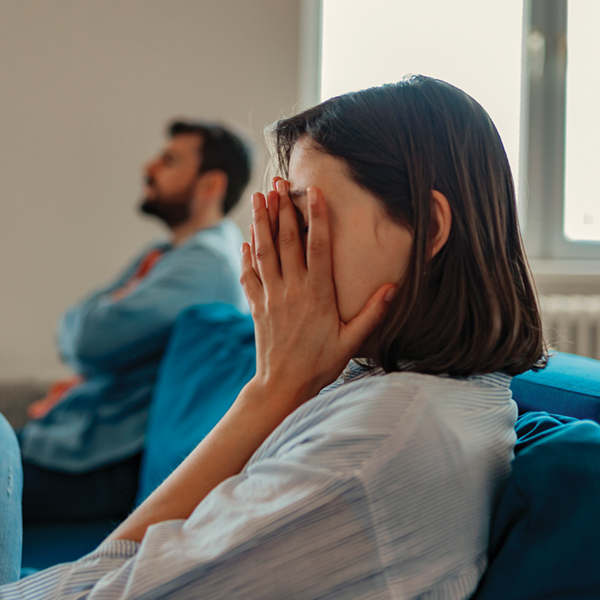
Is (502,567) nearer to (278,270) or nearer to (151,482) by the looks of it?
(278,270)

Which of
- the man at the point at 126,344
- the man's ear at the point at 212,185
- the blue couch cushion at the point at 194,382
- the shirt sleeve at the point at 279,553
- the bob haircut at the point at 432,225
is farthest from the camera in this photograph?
the man's ear at the point at 212,185

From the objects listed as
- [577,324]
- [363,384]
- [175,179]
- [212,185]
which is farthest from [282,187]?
[577,324]

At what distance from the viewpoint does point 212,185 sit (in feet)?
6.84

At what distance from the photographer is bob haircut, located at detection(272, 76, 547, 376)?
0.58m

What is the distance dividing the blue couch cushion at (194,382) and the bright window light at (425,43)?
4.82 ft

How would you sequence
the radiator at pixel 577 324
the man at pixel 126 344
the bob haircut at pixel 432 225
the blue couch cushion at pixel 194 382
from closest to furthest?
the bob haircut at pixel 432 225 < the blue couch cushion at pixel 194 382 < the man at pixel 126 344 < the radiator at pixel 577 324

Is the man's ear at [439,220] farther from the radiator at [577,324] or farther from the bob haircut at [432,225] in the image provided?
the radiator at [577,324]

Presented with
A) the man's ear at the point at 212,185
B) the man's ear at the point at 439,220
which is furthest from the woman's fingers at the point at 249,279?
the man's ear at the point at 212,185

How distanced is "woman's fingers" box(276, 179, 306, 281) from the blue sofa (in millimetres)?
299

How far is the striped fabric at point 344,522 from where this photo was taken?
1.43 feet

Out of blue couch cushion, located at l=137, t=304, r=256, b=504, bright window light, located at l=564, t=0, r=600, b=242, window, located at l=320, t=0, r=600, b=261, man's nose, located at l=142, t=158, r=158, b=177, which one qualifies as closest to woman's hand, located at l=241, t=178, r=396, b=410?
blue couch cushion, located at l=137, t=304, r=256, b=504

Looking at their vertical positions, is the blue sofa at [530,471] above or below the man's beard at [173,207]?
below

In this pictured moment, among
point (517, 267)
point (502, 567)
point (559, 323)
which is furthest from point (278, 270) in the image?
point (559, 323)

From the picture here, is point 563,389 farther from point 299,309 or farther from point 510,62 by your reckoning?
point 510,62
